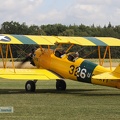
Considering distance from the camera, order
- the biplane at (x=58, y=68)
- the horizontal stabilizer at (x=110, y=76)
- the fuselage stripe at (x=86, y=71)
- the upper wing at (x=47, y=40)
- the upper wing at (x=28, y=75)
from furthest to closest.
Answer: the upper wing at (x=47, y=40), the upper wing at (x=28, y=75), the fuselage stripe at (x=86, y=71), the biplane at (x=58, y=68), the horizontal stabilizer at (x=110, y=76)

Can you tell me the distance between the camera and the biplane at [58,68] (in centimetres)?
1676

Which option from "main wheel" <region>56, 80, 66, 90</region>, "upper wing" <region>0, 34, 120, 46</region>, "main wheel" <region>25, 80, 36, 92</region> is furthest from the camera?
"main wheel" <region>56, 80, 66, 90</region>

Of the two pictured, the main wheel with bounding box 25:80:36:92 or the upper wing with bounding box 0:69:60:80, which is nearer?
the upper wing with bounding box 0:69:60:80

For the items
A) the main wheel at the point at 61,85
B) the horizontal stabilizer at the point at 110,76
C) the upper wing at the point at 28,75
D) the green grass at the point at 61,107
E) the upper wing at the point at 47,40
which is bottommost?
the main wheel at the point at 61,85

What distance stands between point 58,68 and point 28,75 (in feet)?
4.77

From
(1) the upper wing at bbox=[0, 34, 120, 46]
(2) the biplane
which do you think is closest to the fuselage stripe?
(2) the biplane

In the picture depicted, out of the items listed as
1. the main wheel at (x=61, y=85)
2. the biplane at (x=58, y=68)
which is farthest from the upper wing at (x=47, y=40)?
the main wheel at (x=61, y=85)

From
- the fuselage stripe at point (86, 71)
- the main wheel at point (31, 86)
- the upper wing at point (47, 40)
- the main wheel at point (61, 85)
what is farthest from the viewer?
the main wheel at point (61, 85)

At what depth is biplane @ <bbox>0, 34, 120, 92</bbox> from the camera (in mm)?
16761

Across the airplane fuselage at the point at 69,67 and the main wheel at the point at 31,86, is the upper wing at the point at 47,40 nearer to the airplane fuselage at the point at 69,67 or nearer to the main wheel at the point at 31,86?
the airplane fuselage at the point at 69,67

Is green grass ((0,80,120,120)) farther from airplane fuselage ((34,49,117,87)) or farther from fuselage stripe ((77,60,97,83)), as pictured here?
fuselage stripe ((77,60,97,83))

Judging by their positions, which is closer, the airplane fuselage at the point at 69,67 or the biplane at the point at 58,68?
the biplane at the point at 58,68

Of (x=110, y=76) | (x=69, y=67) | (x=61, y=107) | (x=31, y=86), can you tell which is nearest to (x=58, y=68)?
(x=69, y=67)

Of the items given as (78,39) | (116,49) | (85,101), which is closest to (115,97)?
(85,101)
